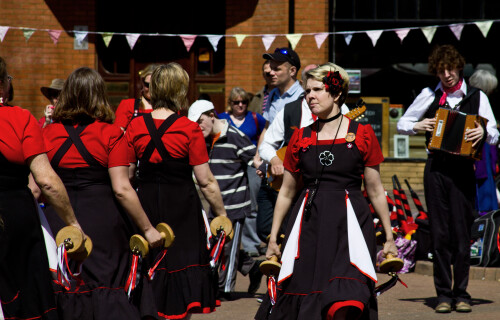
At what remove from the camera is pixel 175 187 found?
6355 mm

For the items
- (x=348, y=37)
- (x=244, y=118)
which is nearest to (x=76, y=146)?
(x=244, y=118)

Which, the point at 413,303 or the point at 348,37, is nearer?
the point at 413,303

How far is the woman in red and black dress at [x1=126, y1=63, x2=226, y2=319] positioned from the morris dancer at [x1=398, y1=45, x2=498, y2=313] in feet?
8.26

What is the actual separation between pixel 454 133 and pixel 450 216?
80cm

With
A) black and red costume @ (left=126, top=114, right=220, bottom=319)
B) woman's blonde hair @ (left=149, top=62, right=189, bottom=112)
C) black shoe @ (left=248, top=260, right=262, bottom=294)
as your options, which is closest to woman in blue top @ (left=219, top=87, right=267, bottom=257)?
black shoe @ (left=248, top=260, right=262, bottom=294)

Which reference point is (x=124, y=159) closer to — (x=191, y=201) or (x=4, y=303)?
(x=191, y=201)

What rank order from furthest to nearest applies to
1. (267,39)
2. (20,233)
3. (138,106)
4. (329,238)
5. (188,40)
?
(267,39), (188,40), (138,106), (329,238), (20,233)

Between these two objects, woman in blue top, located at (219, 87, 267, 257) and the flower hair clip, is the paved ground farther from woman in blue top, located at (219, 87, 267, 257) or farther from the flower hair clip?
the flower hair clip

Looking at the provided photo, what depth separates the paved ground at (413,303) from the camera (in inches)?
305

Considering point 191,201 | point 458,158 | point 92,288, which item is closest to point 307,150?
point 191,201

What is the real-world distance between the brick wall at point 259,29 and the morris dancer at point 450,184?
740cm

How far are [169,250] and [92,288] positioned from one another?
830 millimetres

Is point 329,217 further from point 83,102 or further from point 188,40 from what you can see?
point 188,40

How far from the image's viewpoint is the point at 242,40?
1517 centimetres
